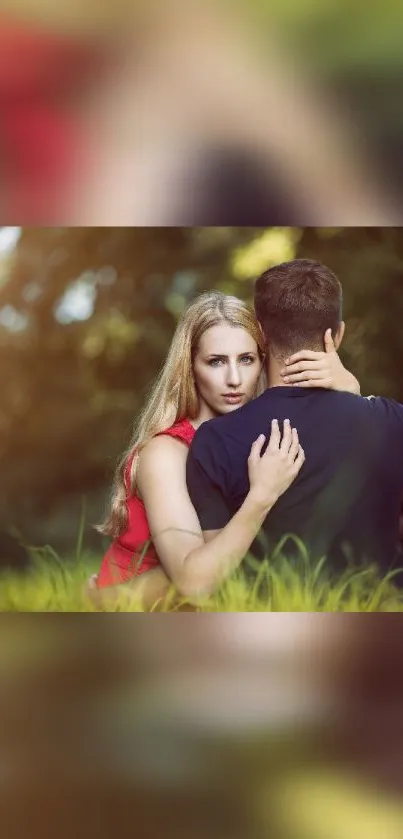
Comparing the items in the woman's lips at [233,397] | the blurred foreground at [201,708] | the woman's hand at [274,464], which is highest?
the woman's lips at [233,397]

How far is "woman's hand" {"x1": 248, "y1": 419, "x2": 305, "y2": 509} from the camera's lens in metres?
1.71

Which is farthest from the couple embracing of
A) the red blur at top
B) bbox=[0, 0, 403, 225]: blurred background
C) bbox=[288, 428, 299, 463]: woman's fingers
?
the red blur at top

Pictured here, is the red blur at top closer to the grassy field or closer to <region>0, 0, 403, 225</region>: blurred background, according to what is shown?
<region>0, 0, 403, 225</region>: blurred background

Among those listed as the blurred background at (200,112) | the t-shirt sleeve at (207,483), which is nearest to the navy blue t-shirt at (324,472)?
the t-shirt sleeve at (207,483)

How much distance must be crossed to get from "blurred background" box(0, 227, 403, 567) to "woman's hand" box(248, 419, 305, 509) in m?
0.15

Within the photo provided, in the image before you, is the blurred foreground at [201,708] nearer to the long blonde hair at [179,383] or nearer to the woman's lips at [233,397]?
the long blonde hair at [179,383]

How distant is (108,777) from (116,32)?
1159 millimetres

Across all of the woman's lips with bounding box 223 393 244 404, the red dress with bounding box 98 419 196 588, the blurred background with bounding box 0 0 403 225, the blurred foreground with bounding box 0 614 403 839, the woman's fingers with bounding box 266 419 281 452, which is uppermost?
the blurred background with bounding box 0 0 403 225

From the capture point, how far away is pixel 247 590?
1702mm

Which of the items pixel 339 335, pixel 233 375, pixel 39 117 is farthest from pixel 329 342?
pixel 39 117

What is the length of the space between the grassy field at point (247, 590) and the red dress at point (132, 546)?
26 millimetres

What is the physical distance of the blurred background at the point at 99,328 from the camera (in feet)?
5.70

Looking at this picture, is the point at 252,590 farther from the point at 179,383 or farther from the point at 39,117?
the point at 39,117

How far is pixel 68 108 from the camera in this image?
1.73 m
